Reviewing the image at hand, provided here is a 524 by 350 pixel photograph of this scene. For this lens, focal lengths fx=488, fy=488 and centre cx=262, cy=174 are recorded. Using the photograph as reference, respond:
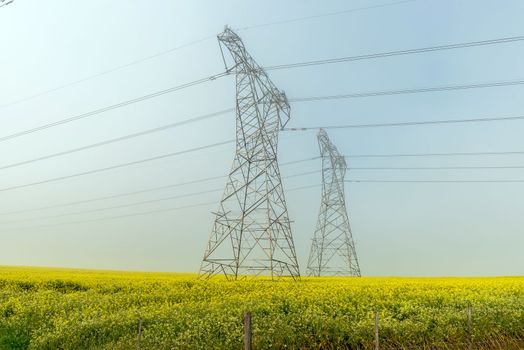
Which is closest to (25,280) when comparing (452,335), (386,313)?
(386,313)

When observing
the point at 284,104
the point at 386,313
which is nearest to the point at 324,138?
the point at 284,104

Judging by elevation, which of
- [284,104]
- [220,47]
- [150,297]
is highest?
[220,47]

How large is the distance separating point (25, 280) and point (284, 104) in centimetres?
2241

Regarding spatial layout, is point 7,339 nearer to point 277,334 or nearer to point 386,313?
point 277,334

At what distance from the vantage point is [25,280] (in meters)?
34.3

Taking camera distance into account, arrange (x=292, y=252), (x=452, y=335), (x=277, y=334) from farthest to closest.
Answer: (x=292, y=252), (x=452, y=335), (x=277, y=334)

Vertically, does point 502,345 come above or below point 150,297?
below

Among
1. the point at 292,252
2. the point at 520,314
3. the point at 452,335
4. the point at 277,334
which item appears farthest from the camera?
the point at 292,252

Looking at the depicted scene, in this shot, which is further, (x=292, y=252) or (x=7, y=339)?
(x=292, y=252)

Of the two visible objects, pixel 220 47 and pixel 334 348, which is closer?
pixel 334 348

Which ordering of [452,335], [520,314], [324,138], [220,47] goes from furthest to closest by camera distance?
[324,138] → [220,47] → [520,314] → [452,335]

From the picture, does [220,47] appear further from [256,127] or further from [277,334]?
[277,334]

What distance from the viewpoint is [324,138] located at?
5366 cm

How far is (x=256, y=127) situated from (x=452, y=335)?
825 inches
